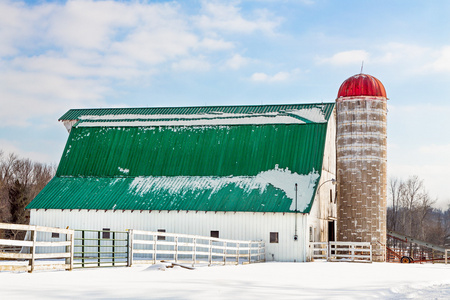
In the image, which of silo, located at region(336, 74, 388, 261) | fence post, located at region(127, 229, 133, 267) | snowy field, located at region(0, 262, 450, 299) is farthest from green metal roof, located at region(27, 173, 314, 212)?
snowy field, located at region(0, 262, 450, 299)

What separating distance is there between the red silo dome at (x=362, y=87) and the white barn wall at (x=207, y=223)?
1132 centimetres

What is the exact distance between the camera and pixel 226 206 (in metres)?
38.4

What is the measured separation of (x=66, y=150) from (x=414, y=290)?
111ft

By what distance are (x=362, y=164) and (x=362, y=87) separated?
5678 mm

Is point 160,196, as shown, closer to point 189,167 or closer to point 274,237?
point 189,167

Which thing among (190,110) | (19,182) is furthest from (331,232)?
(19,182)

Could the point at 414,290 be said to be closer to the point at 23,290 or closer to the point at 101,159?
the point at 23,290

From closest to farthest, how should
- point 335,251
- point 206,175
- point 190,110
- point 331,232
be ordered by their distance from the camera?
1. point 335,251
2. point 206,175
3. point 331,232
4. point 190,110

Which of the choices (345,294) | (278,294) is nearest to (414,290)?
(345,294)

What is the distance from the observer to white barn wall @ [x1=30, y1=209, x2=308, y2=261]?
121 feet

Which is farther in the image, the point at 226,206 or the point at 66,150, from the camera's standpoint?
the point at 66,150

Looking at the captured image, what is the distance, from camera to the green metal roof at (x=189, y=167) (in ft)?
129

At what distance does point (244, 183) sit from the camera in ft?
133

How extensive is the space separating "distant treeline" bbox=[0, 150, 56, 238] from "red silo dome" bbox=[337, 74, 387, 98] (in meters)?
44.2
